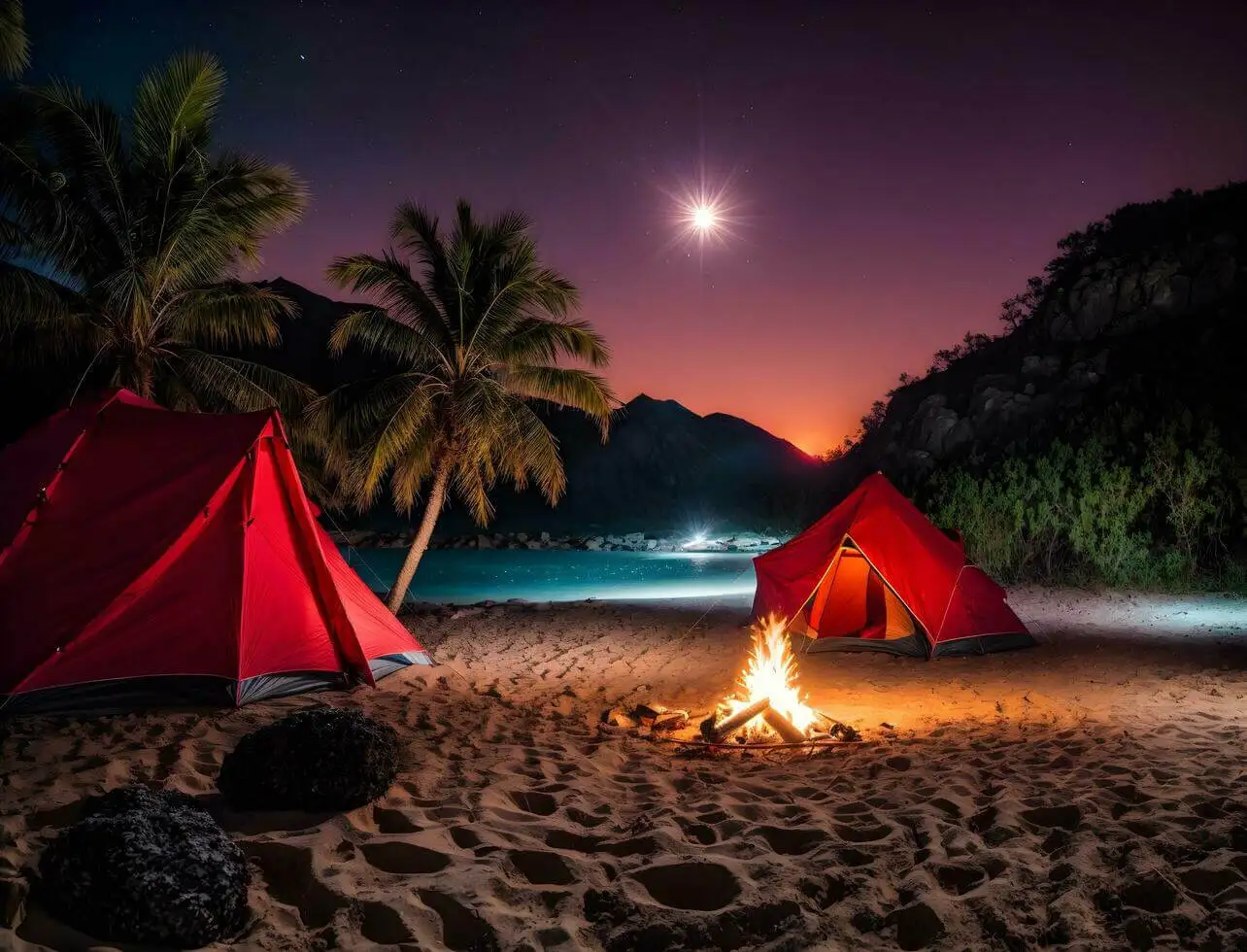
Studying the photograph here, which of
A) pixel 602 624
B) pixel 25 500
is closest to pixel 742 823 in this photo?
pixel 25 500

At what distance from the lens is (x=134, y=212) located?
1101cm

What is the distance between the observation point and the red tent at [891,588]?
30.6ft

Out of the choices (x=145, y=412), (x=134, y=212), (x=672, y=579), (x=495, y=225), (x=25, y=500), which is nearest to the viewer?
(x=25, y=500)

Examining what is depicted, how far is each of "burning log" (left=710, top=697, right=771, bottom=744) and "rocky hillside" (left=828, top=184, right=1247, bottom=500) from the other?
20.0 m

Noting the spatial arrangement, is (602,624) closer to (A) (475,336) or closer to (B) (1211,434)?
(A) (475,336)

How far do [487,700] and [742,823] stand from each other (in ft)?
12.9

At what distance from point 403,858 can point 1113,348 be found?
3554 centimetres

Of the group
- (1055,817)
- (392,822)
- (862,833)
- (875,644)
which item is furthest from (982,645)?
(392,822)

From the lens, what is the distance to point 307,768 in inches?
154

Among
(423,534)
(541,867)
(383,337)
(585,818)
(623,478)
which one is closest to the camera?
(541,867)

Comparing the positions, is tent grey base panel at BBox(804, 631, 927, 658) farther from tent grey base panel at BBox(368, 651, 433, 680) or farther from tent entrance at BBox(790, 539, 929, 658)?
tent grey base panel at BBox(368, 651, 433, 680)

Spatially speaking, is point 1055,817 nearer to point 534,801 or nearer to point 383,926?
point 534,801

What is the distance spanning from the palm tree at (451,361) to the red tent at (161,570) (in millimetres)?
5217

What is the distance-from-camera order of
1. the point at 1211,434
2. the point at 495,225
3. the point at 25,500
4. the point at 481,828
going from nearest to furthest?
the point at 481,828 < the point at 25,500 < the point at 495,225 < the point at 1211,434
